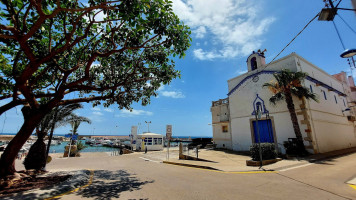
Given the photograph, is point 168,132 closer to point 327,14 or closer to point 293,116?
point 293,116

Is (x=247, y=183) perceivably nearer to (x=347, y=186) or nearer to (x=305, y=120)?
(x=347, y=186)

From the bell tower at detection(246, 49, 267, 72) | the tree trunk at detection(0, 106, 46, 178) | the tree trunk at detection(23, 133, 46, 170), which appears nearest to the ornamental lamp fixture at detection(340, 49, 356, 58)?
the bell tower at detection(246, 49, 267, 72)

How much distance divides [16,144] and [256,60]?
843 inches

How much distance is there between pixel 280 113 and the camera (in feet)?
53.3

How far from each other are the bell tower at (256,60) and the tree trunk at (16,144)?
19998 millimetres

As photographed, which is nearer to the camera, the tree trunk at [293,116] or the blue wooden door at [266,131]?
the tree trunk at [293,116]

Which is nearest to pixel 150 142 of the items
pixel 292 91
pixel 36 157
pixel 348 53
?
pixel 36 157

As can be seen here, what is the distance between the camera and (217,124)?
24.5 metres

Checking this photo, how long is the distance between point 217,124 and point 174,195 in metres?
19.9

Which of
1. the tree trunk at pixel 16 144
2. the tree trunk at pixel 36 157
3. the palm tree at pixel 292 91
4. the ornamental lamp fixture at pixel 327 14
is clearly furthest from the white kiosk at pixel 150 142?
the ornamental lamp fixture at pixel 327 14

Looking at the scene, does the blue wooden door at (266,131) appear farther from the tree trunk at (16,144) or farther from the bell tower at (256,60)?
the tree trunk at (16,144)

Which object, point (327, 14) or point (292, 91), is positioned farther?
point (292, 91)

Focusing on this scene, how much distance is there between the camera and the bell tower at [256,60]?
1906 cm

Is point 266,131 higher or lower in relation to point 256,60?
lower
